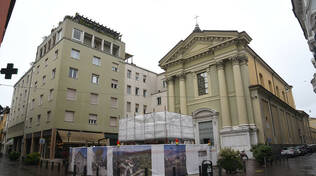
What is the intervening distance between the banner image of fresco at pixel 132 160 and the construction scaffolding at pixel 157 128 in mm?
2990

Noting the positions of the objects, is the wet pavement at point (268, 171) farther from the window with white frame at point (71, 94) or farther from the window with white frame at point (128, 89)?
the window with white frame at point (128, 89)

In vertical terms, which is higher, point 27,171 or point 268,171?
point 268,171

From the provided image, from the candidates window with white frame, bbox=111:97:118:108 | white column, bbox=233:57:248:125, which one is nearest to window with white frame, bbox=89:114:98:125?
window with white frame, bbox=111:97:118:108

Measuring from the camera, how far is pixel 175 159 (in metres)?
10.6

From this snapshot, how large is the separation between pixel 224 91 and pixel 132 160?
572 inches

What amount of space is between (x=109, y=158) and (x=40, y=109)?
20.3 metres

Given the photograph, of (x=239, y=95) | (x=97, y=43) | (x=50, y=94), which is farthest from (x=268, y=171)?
(x=97, y=43)

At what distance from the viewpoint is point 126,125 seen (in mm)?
16281

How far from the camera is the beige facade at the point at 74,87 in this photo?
2489 centimetres

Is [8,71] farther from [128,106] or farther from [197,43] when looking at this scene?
[128,106]

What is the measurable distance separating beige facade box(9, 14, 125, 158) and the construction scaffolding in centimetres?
920

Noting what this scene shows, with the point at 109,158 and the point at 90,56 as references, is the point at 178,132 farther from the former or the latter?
the point at 90,56

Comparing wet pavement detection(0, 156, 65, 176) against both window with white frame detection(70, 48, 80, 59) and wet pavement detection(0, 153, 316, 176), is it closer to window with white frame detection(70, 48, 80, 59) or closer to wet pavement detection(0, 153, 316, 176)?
wet pavement detection(0, 153, 316, 176)

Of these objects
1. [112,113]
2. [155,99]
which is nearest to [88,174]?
[112,113]
